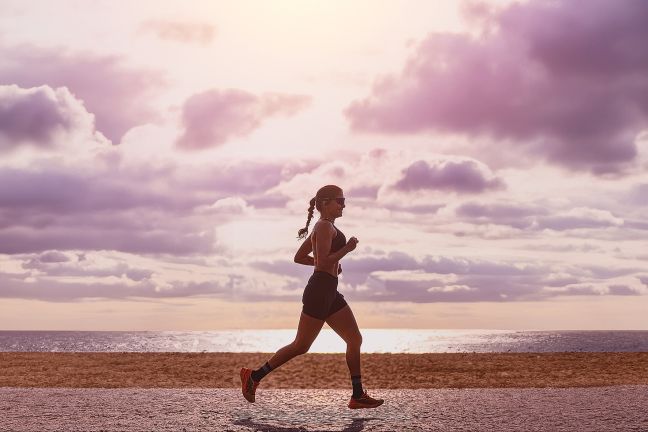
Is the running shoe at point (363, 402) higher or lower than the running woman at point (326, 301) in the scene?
lower

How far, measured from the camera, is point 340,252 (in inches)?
295

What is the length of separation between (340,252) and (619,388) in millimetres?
5164

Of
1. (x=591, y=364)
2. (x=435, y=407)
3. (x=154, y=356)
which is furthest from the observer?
(x=154, y=356)

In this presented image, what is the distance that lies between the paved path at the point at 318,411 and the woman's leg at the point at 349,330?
21.6 inches

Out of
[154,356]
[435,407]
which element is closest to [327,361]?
[154,356]

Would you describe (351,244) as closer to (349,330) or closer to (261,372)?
(349,330)

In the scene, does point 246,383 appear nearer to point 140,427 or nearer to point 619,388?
point 140,427

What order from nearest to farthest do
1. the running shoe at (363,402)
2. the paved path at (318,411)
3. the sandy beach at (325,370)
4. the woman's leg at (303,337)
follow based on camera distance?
the paved path at (318,411)
the woman's leg at (303,337)
the running shoe at (363,402)
the sandy beach at (325,370)

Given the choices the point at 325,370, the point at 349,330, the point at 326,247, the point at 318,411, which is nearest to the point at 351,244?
the point at 326,247

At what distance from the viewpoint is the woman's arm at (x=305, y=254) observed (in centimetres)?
805

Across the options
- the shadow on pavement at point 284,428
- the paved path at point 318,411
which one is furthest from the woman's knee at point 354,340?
the shadow on pavement at point 284,428

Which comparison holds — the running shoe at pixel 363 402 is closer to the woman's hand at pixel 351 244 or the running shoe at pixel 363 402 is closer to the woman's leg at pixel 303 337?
the woman's leg at pixel 303 337

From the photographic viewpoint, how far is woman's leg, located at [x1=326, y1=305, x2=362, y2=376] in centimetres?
780

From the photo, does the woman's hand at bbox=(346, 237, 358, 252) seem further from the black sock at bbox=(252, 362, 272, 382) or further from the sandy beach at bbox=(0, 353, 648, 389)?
the sandy beach at bbox=(0, 353, 648, 389)
